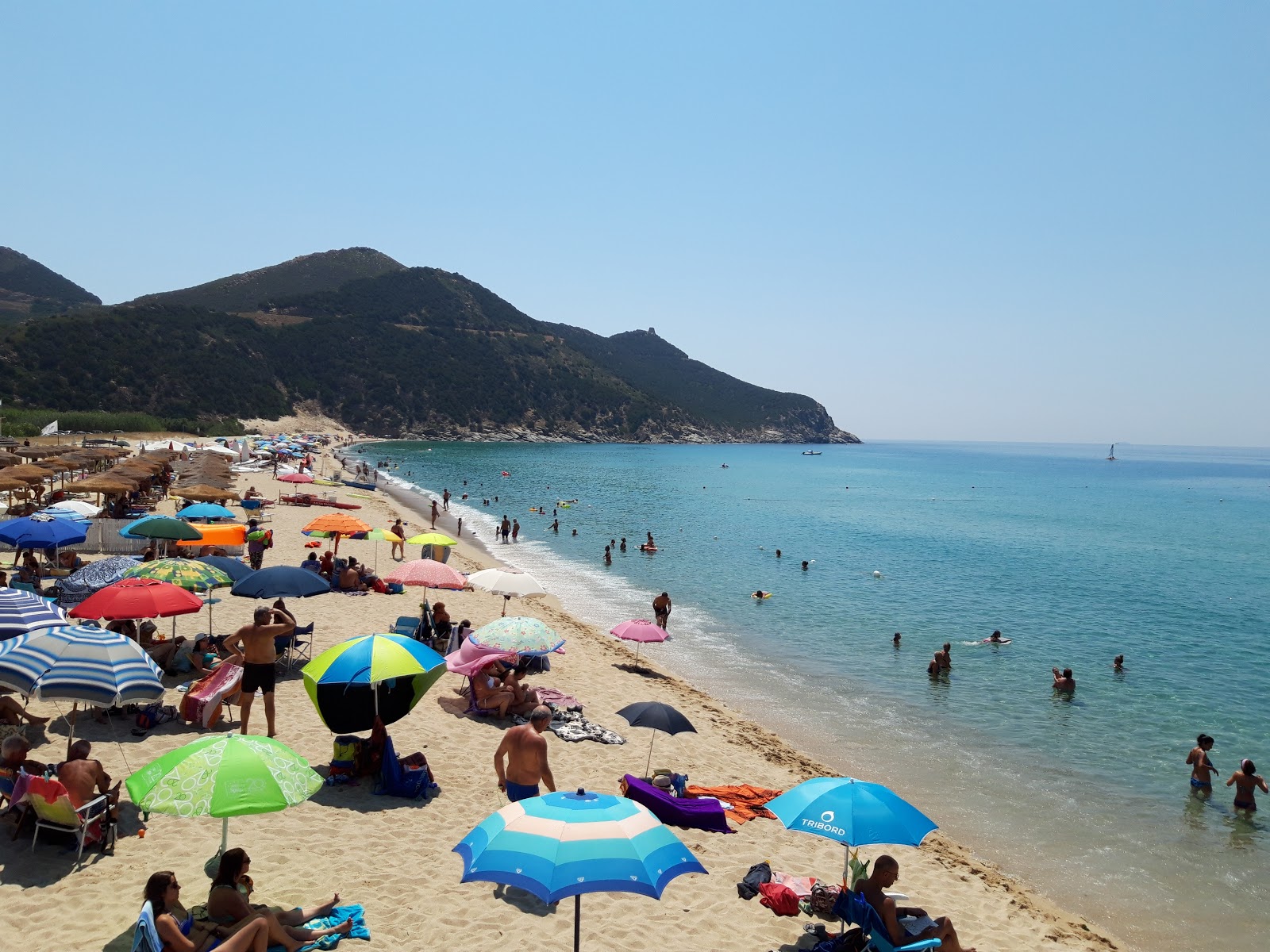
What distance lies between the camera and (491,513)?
48.8m

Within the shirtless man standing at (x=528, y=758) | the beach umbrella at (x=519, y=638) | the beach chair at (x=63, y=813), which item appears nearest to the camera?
the beach chair at (x=63, y=813)

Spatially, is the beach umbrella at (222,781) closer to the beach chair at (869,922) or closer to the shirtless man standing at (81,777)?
the shirtless man standing at (81,777)

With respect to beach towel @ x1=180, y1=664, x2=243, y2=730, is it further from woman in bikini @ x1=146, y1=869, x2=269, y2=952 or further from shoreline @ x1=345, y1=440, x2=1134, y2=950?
shoreline @ x1=345, y1=440, x2=1134, y2=950

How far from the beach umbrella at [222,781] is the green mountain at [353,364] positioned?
91.2 m

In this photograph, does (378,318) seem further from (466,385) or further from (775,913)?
(775,913)

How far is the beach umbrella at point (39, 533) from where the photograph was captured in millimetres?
15000

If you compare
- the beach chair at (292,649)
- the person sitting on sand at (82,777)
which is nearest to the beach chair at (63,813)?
the person sitting on sand at (82,777)

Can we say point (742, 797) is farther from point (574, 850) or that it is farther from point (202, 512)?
point (202, 512)

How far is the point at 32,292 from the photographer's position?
609ft

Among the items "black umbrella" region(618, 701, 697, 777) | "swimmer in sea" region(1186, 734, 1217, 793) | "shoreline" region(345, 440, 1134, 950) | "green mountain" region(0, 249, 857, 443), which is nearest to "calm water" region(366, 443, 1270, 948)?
"swimmer in sea" region(1186, 734, 1217, 793)

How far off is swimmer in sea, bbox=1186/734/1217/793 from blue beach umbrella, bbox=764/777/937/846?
30.0 feet

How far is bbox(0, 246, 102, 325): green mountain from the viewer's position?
538 ft

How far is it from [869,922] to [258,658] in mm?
6921

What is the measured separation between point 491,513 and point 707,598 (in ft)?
79.6
